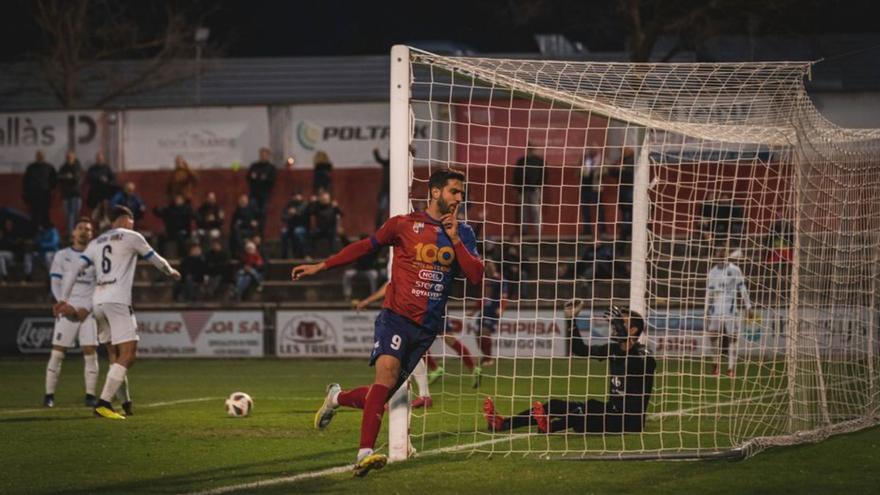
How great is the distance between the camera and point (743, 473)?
368 inches

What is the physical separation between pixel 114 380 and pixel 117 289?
1.01 m

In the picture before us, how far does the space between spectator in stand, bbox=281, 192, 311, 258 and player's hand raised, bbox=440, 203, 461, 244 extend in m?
19.9

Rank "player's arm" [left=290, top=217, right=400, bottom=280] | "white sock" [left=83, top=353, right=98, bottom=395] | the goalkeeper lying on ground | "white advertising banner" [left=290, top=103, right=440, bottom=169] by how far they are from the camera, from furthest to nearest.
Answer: "white advertising banner" [left=290, top=103, right=440, bottom=169] → "white sock" [left=83, top=353, right=98, bottom=395] → the goalkeeper lying on ground → "player's arm" [left=290, top=217, right=400, bottom=280]

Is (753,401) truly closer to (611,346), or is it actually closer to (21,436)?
(611,346)

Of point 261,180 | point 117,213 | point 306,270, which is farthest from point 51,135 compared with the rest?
point 306,270

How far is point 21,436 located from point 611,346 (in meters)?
5.66

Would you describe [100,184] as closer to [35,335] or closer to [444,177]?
[35,335]

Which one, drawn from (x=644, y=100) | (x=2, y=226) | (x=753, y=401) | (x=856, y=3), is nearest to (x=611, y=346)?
(x=644, y=100)

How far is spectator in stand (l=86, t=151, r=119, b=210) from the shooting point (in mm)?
29094

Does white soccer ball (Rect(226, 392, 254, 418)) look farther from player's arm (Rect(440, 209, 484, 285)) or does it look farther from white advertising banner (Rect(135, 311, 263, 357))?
white advertising banner (Rect(135, 311, 263, 357))

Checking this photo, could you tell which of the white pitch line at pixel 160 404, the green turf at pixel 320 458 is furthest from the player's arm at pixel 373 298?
the white pitch line at pixel 160 404

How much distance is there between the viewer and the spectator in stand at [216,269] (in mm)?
27922

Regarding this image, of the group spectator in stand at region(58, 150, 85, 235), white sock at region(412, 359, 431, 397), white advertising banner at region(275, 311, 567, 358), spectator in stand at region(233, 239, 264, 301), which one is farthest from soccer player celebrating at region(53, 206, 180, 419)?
spectator in stand at region(58, 150, 85, 235)

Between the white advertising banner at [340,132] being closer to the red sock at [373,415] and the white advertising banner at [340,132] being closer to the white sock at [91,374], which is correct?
the white sock at [91,374]
